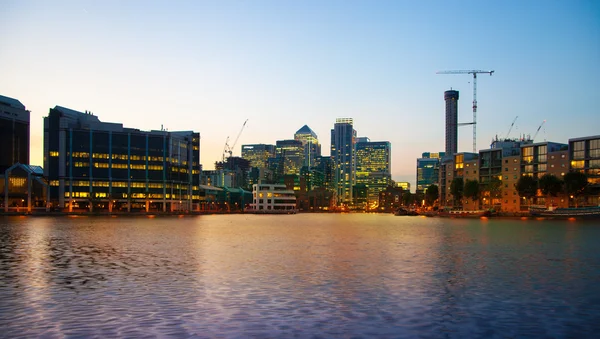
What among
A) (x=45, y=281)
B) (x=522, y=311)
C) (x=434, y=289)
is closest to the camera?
(x=522, y=311)

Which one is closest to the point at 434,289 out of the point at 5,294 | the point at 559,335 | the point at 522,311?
the point at 522,311

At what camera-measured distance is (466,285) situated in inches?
1606

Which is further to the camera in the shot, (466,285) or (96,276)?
(96,276)

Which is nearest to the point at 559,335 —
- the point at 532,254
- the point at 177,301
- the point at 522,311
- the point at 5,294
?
the point at 522,311

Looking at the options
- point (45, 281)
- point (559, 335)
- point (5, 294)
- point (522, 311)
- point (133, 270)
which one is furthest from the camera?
point (133, 270)

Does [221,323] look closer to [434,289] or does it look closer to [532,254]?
[434,289]

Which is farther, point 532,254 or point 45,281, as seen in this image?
point 532,254

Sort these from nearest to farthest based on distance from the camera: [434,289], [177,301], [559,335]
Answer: [559,335] < [177,301] < [434,289]

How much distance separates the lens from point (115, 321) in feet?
90.0

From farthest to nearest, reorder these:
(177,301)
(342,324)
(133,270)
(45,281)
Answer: (133,270) < (45,281) < (177,301) < (342,324)

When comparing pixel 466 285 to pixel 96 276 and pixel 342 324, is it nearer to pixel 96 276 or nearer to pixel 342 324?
pixel 342 324

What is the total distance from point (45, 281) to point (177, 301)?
1477 centimetres

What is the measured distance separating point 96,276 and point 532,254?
5047 centimetres

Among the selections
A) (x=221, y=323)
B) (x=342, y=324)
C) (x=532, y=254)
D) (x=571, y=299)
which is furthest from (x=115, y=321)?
(x=532, y=254)
